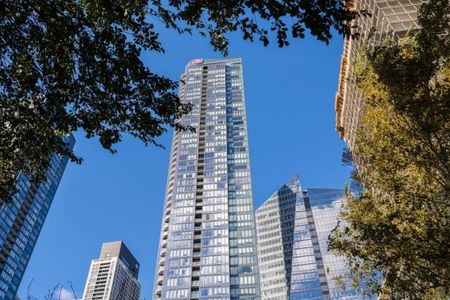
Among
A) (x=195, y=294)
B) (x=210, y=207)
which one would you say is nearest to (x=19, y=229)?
(x=210, y=207)

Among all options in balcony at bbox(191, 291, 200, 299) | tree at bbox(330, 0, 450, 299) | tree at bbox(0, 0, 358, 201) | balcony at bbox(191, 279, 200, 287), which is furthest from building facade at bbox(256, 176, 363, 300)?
tree at bbox(0, 0, 358, 201)

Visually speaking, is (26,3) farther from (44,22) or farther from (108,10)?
(108,10)

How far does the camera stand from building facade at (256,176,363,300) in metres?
129

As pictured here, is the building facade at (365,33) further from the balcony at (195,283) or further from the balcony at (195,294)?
the balcony at (195,283)

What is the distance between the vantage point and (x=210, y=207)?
109 m

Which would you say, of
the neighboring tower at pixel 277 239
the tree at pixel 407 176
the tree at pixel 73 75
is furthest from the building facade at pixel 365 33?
the neighboring tower at pixel 277 239

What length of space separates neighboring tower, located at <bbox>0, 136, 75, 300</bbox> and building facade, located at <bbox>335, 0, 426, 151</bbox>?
8210 cm

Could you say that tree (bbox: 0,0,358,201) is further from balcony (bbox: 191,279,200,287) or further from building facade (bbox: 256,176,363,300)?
building facade (bbox: 256,176,363,300)

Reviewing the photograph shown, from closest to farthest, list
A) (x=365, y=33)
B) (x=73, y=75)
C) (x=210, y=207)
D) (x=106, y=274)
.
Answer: (x=73, y=75), (x=365, y=33), (x=210, y=207), (x=106, y=274)

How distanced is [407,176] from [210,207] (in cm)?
9919

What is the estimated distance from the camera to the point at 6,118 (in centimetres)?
862

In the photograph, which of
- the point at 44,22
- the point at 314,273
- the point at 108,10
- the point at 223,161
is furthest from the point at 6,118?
the point at 314,273

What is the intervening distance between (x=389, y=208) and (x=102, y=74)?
8.98m

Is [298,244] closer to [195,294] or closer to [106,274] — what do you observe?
[195,294]
